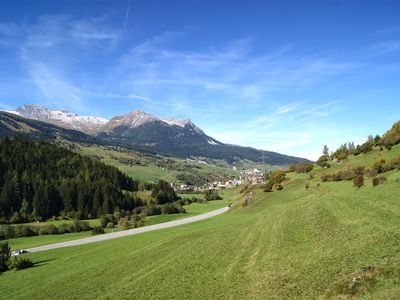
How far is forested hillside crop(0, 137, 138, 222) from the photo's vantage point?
146 m

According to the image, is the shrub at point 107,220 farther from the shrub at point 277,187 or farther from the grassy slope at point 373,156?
the grassy slope at point 373,156

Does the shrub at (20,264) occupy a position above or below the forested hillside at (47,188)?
below

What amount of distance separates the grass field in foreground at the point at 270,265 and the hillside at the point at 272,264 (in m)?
0.06

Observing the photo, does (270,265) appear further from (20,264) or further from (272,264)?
(20,264)

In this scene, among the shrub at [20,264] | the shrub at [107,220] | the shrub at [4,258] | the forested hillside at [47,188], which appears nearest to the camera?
the shrub at [4,258]

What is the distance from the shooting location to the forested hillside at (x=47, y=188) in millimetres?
146125

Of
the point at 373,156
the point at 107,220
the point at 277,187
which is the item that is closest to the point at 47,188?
the point at 107,220

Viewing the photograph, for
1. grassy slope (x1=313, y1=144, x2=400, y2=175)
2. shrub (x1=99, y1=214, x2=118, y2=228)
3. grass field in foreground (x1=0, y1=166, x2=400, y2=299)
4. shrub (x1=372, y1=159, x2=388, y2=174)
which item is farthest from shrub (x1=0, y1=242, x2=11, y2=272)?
shrub (x1=99, y1=214, x2=118, y2=228)

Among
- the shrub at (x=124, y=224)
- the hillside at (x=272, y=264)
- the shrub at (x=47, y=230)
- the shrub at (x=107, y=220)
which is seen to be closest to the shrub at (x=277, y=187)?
the hillside at (x=272, y=264)

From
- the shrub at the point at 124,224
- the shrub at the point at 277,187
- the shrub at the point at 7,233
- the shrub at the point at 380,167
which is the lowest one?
the shrub at the point at 124,224

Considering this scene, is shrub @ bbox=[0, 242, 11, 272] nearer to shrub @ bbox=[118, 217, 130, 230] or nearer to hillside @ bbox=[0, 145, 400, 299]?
hillside @ bbox=[0, 145, 400, 299]

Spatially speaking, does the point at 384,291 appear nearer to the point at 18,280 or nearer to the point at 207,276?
the point at 207,276

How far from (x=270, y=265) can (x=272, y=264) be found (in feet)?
0.60

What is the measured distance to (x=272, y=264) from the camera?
27.5 meters
